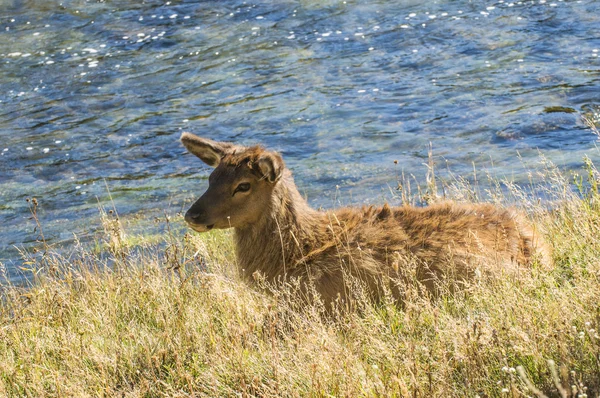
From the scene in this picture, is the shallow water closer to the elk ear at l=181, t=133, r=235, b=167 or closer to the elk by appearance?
the elk ear at l=181, t=133, r=235, b=167

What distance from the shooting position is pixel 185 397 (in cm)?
541

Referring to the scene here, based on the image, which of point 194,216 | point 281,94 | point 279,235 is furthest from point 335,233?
point 281,94

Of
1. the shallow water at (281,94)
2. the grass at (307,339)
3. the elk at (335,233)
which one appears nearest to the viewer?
the grass at (307,339)

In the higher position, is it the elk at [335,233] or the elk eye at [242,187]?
the elk eye at [242,187]

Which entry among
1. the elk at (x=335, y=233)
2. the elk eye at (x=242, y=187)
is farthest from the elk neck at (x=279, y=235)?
the elk eye at (x=242, y=187)

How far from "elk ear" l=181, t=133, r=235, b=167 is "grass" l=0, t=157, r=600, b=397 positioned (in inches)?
44.4

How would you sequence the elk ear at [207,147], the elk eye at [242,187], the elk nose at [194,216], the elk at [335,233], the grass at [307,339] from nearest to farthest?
the grass at [307,339] → the elk at [335,233] → the elk nose at [194,216] → the elk eye at [242,187] → the elk ear at [207,147]

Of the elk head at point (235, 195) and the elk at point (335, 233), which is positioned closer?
the elk at point (335, 233)

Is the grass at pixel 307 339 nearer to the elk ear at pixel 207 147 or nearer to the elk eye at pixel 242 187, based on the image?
the elk eye at pixel 242 187

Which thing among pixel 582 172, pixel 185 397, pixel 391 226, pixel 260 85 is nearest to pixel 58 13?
pixel 260 85

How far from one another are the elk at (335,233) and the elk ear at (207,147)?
1cm

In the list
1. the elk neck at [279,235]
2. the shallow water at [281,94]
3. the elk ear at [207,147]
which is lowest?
the shallow water at [281,94]

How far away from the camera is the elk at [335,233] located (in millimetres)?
6996

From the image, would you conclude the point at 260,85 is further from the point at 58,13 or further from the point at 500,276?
the point at 500,276
